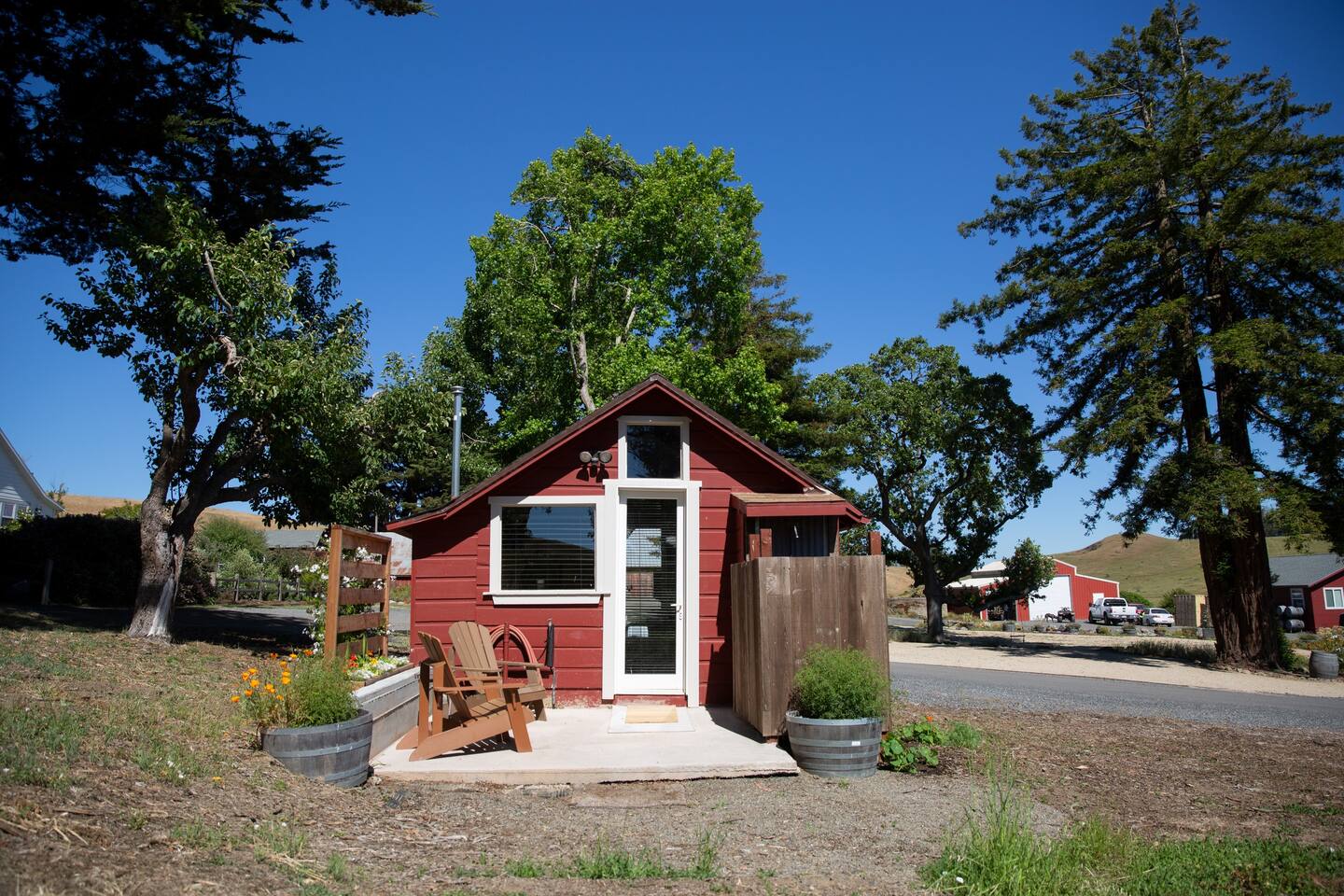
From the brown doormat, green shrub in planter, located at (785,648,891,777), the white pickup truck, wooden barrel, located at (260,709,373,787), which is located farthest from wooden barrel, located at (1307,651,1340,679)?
the white pickup truck

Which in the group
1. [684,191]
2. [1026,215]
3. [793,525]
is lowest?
[793,525]

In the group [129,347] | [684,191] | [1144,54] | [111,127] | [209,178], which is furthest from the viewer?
[684,191]

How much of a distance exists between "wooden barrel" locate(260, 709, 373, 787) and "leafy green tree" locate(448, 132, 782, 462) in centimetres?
2021

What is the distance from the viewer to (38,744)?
14.9 ft

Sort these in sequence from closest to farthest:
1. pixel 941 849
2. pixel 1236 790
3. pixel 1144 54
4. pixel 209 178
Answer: pixel 941 849 < pixel 1236 790 < pixel 209 178 < pixel 1144 54

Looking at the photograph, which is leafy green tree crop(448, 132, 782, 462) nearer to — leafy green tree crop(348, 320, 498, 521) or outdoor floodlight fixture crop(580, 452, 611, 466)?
leafy green tree crop(348, 320, 498, 521)

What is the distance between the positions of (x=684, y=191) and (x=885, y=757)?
2330cm

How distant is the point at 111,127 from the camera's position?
12.6 m

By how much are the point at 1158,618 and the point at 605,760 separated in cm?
5415

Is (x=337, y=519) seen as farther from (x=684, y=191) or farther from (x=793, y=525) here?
(x=684, y=191)

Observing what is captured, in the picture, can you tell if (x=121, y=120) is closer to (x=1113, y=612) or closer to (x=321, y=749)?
(x=321, y=749)

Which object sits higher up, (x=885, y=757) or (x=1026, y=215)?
(x=1026, y=215)

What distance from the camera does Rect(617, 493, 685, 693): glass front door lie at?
30.3 ft

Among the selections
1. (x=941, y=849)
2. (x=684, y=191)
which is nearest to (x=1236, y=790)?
(x=941, y=849)
